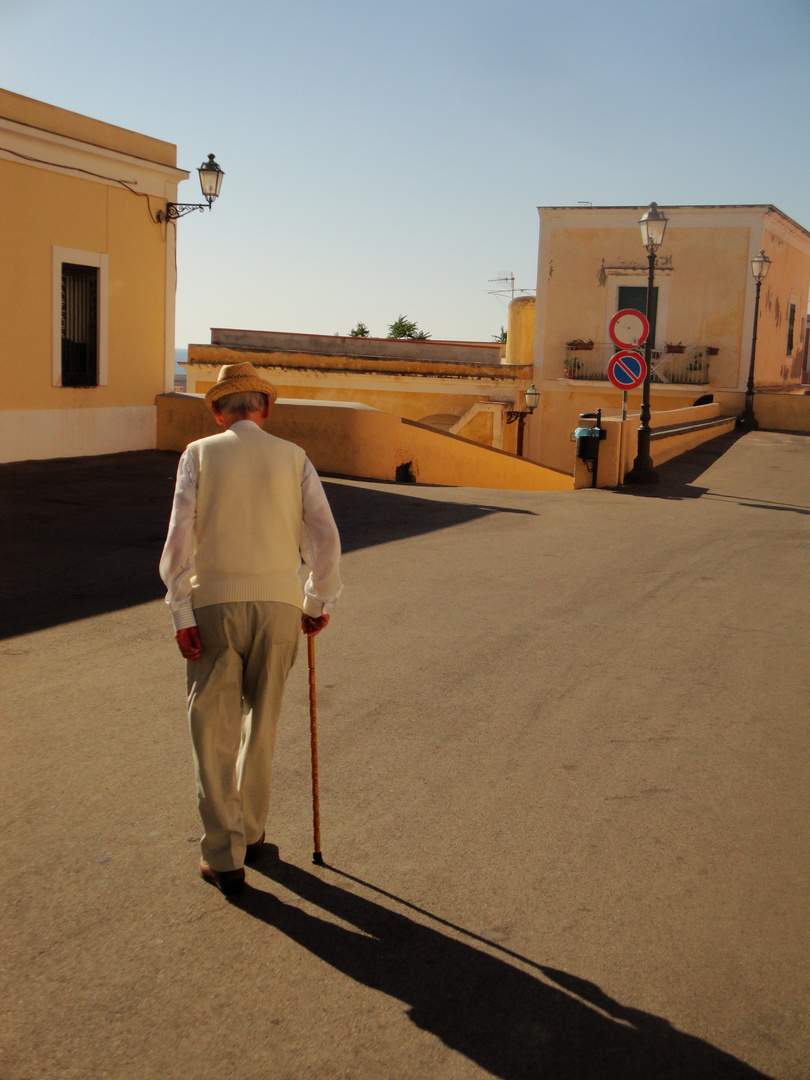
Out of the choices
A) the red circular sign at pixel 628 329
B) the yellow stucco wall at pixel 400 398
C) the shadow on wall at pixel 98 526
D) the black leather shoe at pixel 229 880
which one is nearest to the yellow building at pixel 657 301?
the yellow stucco wall at pixel 400 398

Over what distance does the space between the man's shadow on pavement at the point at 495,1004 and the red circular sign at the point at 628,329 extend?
1146 cm

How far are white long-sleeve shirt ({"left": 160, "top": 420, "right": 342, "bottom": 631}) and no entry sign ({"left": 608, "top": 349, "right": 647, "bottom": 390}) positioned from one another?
11350 mm

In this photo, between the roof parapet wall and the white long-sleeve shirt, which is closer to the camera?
the white long-sleeve shirt

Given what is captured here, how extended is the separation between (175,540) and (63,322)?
12.4m

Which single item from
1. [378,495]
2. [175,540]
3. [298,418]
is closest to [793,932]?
[175,540]

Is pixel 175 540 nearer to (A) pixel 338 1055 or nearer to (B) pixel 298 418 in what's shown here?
(A) pixel 338 1055

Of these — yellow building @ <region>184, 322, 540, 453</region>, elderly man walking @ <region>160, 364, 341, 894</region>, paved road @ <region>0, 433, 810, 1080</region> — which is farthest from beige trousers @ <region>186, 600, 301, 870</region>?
yellow building @ <region>184, 322, 540, 453</region>

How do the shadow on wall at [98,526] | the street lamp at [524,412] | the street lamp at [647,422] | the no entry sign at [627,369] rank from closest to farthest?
1. the shadow on wall at [98,526]
2. the no entry sign at [627,369]
3. the street lamp at [647,422]
4. the street lamp at [524,412]

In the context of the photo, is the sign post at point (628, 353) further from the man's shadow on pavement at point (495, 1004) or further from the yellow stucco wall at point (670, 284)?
the yellow stucco wall at point (670, 284)

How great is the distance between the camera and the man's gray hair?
143 inches

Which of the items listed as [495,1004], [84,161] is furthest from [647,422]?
[495,1004]

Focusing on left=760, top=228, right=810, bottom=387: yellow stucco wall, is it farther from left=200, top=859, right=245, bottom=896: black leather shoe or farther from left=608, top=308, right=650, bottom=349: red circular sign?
left=200, top=859, right=245, bottom=896: black leather shoe

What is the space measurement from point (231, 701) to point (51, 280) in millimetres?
12277

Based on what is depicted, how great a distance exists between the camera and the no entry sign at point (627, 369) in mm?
14391
